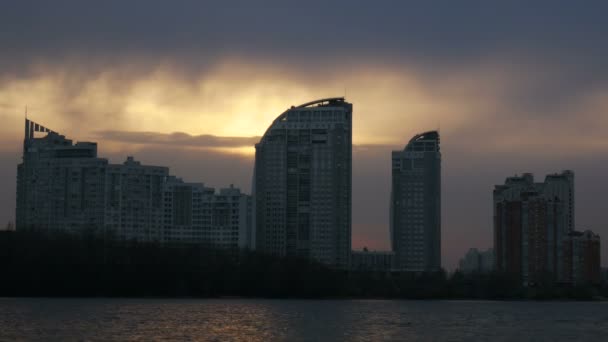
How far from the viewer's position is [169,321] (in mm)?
70125

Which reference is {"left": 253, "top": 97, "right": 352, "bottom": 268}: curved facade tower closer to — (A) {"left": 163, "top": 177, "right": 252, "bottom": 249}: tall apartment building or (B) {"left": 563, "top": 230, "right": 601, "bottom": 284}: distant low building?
(A) {"left": 163, "top": 177, "right": 252, "bottom": 249}: tall apartment building

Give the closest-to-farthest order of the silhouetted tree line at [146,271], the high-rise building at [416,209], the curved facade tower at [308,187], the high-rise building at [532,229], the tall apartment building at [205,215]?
the silhouetted tree line at [146,271] → the curved facade tower at [308,187] → the tall apartment building at [205,215] → the high-rise building at [532,229] → the high-rise building at [416,209]

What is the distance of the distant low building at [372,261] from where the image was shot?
164125 mm

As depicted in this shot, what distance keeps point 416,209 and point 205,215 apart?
43527mm

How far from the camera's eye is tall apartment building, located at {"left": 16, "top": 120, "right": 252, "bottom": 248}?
150 m

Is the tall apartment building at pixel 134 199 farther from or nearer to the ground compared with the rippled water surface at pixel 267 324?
farther from the ground

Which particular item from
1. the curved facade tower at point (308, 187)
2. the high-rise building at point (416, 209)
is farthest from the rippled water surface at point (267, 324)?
the high-rise building at point (416, 209)

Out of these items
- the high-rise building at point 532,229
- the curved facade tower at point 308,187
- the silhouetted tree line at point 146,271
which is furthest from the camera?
the high-rise building at point 532,229

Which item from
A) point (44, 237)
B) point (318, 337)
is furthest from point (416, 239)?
point (318, 337)

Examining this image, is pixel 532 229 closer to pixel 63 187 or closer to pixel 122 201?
pixel 122 201

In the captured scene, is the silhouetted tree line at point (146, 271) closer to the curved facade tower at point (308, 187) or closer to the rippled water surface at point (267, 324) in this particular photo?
the curved facade tower at point (308, 187)

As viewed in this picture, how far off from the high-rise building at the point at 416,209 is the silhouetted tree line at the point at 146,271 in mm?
39283

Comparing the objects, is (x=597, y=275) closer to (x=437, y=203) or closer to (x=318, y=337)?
(x=437, y=203)

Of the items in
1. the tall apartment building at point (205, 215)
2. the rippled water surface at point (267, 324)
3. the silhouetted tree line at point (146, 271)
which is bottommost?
the rippled water surface at point (267, 324)
